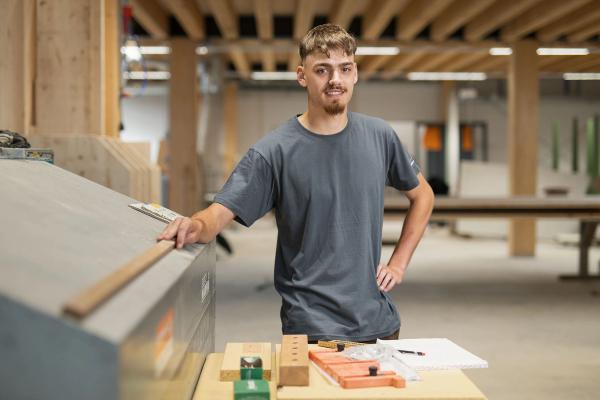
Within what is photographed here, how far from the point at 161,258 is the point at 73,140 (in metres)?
2.47

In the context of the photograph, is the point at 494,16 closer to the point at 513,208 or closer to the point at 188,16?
the point at 513,208

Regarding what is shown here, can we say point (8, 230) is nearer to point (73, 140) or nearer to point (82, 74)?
point (73, 140)

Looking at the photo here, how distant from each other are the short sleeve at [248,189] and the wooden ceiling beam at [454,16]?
6.37 meters

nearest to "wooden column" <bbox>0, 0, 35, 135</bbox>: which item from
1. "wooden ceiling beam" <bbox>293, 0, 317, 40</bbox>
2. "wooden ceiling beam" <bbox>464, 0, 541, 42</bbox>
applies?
"wooden ceiling beam" <bbox>293, 0, 317, 40</bbox>

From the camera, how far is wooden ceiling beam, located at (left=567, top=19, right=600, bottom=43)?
938 cm

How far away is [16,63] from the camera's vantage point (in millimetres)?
3654

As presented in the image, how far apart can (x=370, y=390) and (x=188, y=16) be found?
782 centimetres

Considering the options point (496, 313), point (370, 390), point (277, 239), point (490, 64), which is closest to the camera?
point (370, 390)

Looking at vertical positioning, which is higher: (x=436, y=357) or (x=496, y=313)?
(x=436, y=357)

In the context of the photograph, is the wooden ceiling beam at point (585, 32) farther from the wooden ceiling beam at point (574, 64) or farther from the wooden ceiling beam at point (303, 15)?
the wooden ceiling beam at point (303, 15)

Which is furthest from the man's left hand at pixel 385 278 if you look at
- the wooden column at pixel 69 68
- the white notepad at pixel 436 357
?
the wooden column at pixel 69 68

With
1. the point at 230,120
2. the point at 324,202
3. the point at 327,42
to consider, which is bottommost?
the point at 324,202

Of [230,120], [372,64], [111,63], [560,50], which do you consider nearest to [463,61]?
[372,64]

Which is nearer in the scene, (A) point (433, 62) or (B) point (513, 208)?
(B) point (513, 208)
